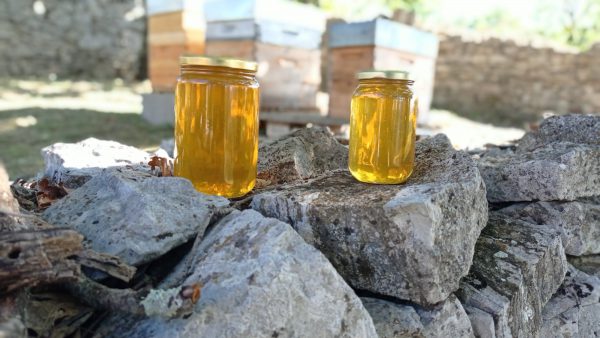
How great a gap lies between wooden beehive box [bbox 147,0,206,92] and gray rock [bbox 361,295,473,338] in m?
5.66

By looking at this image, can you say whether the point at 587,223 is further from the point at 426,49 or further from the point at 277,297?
the point at 426,49

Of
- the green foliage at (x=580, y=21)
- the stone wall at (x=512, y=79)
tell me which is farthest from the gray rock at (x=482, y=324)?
the green foliage at (x=580, y=21)

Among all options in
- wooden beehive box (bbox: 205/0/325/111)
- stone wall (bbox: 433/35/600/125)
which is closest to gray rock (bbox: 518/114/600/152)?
wooden beehive box (bbox: 205/0/325/111)

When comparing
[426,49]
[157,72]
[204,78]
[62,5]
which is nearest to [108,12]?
[62,5]

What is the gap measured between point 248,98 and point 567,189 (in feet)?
3.77

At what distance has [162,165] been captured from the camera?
1.59 m

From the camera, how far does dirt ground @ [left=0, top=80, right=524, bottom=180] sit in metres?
4.96

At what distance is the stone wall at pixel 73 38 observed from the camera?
1031 centimetres

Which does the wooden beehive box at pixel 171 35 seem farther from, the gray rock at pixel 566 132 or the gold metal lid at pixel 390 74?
the gold metal lid at pixel 390 74

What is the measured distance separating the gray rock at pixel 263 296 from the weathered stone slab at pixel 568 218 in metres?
0.98

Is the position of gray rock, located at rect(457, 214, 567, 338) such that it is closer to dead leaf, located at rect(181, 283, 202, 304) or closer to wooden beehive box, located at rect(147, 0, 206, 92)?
dead leaf, located at rect(181, 283, 202, 304)

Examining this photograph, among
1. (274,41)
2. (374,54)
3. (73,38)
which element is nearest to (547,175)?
(374,54)

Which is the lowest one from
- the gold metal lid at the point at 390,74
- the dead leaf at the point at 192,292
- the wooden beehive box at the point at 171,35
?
the dead leaf at the point at 192,292

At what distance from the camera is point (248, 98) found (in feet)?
4.51
